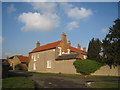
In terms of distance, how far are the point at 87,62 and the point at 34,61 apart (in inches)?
921

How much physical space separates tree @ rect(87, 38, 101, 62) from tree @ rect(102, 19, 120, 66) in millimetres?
1752

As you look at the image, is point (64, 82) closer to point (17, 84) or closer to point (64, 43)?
point (17, 84)

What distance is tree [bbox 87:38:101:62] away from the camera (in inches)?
1074

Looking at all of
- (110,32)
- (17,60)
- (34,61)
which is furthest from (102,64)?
(17,60)

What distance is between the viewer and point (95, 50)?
27.6 meters

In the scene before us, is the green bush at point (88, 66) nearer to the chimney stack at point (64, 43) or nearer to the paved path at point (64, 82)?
the paved path at point (64, 82)

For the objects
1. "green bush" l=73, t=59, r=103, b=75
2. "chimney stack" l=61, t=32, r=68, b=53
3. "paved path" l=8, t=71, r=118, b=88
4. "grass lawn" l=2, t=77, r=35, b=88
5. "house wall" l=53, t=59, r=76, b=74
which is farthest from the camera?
"chimney stack" l=61, t=32, r=68, b=53

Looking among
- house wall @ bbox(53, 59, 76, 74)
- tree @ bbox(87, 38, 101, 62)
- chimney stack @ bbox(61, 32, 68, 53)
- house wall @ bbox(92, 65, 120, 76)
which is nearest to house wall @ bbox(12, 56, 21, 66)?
chimney stack @ bbox(61, 32, 68, 53)

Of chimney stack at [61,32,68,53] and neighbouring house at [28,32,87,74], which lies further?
chimney stack at [61,32,68,53]

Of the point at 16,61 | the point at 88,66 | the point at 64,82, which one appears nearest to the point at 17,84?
the point at 64,82

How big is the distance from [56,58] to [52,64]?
90.2 inches

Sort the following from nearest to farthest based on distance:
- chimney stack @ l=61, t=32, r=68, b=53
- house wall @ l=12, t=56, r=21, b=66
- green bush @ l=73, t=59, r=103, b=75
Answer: green bush @ l=73, t=59, r=103, b=75
chimney stack @ l=61, t=32, r=68, b=53
house wall @ l=12, t=56, r=21, b=66

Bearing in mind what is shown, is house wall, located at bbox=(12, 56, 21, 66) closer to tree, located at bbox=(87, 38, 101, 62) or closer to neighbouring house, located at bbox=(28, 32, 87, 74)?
neighbouring house, located at bbox=(28, 32, 87, 74)

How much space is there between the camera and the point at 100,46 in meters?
27.3
